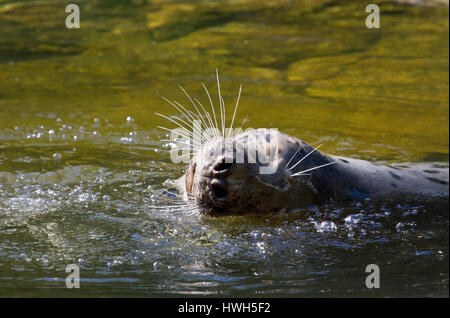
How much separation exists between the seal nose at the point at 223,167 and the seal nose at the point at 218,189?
0.05 metres

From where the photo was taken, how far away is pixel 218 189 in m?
3.72

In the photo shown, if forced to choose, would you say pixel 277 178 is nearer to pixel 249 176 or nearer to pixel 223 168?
pixel 249 176

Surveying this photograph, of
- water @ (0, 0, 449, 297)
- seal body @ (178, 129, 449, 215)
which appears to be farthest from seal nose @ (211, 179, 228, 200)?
water @ (0, 0, 449, 297)

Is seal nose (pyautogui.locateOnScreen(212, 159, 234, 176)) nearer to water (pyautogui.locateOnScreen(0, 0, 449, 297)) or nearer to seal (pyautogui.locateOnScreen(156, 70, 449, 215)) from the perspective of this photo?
seal (pyautogui.locateOnScreen(156, 70, 449, 215))

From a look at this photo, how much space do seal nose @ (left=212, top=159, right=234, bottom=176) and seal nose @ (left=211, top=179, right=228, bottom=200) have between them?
49 mm

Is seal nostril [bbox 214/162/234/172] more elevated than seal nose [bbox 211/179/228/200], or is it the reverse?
seal nostril [bbox 214/162/234/172]

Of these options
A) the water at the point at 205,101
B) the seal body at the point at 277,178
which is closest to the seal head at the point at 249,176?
the seal body at the point at 277,178

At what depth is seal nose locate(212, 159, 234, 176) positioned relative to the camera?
3.63 m

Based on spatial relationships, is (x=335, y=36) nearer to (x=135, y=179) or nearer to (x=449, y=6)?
(x=449, y=6)

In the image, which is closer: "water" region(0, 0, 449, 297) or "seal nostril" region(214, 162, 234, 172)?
"water" region(0, 0, 449, 297)

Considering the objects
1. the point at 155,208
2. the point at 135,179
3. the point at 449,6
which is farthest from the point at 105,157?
the point at 449,6

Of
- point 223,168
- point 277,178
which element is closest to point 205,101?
point 277,178

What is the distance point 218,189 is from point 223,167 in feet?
0.47

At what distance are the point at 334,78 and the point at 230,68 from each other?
1.25 meters
